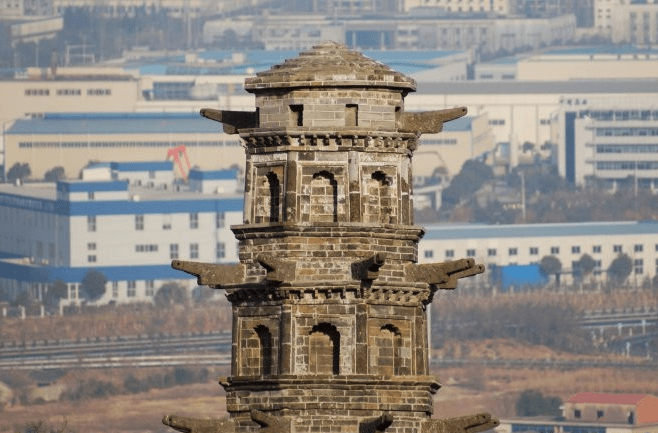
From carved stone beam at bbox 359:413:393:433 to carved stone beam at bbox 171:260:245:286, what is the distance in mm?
1638

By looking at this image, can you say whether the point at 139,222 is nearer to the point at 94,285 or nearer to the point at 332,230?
the point at 94,285

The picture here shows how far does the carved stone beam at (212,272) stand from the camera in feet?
94.6

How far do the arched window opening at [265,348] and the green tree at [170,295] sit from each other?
127 meters

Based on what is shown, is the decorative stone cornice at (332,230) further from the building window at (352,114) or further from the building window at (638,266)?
the building window at (638,266)

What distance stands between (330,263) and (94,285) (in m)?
134

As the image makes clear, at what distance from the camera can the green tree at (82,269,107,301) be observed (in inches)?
6358

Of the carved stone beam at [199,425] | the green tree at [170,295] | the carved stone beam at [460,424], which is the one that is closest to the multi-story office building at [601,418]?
the green tree at [170,295]

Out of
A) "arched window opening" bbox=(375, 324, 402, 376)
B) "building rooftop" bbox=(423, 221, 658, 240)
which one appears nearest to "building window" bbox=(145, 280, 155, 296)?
"building rooftop" bbox=(423, 221, 658, 240)

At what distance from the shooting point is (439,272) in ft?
95.5

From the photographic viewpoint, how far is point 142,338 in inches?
5487

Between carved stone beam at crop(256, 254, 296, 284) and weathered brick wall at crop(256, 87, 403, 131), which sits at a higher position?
weathered brick wall at crop(256, 87, 403, 131)

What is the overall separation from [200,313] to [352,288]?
120187 mm

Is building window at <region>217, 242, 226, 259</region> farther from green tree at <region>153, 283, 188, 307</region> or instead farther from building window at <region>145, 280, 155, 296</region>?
green tree at <region>153, 283, 188, 307</region>

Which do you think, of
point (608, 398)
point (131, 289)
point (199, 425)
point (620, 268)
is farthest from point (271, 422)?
point (620, 268)
